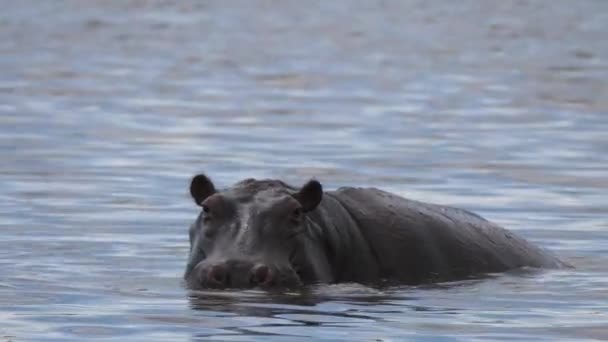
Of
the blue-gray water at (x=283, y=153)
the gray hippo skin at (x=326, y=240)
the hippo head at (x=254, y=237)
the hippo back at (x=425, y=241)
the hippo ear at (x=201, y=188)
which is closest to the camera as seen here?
the blue-gray water at (x=283, y=153)

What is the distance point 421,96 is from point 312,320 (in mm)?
21959

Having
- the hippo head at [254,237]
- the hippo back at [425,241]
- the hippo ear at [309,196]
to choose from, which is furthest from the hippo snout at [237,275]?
the hippo back at [425,241]

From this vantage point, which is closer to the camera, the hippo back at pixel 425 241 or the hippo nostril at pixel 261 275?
the hippo nostril at pixel 261 275

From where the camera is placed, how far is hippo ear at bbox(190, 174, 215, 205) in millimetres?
13531

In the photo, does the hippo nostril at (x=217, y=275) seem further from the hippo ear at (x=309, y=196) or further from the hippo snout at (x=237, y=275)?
the hippo ear at (x=309, y=196)

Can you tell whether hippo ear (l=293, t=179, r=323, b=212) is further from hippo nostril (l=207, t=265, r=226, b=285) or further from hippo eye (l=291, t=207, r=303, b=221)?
hippo nostril (l=207, t=265, r=226, b=285)

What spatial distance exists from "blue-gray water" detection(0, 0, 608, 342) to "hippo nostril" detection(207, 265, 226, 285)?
4.8 inches

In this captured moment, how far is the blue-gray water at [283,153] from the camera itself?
41.8ft

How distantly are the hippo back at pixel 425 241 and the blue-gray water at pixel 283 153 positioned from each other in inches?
8.5

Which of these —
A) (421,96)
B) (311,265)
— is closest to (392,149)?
(421,96)

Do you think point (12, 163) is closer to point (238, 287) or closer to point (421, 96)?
point (238, 287)

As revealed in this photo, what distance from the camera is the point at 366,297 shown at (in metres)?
13.3

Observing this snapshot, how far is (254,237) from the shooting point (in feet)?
43.0

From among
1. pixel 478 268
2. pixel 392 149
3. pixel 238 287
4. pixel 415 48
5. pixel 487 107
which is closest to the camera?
pixel 238 287
